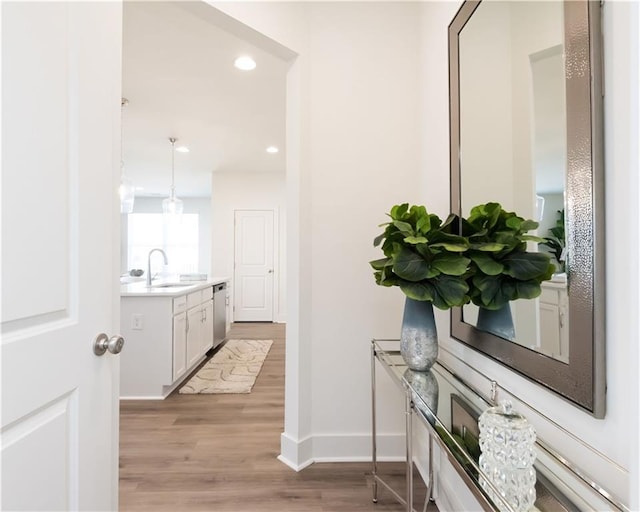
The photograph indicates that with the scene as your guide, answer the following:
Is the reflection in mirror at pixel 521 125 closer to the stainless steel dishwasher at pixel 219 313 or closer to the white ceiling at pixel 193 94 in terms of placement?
the white ceiling at pixel 193 94

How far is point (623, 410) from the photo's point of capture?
65cm

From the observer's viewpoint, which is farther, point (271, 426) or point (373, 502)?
point (271, 426)

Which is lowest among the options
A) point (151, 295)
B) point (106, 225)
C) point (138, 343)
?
point (138, 343)

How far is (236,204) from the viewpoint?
6500 mm

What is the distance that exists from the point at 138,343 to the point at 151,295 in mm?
433

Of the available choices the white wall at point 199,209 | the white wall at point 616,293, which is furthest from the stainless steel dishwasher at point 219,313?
the white wall at point 199,209

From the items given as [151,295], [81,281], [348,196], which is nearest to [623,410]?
[81,281]

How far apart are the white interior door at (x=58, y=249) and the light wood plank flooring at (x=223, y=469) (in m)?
0.78

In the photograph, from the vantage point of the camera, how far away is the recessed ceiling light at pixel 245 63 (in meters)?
2.59

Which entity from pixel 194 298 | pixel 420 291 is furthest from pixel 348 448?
pixel 194 298

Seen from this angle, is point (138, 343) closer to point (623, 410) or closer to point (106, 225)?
point (106, 225)

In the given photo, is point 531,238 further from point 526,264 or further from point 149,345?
point 149,345

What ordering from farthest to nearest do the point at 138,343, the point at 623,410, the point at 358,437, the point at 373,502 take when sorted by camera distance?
the point at 138,343, the point at 358,437, the point at 373,502, the point at 623,410

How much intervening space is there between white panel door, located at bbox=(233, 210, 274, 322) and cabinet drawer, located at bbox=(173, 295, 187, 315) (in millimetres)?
3206
